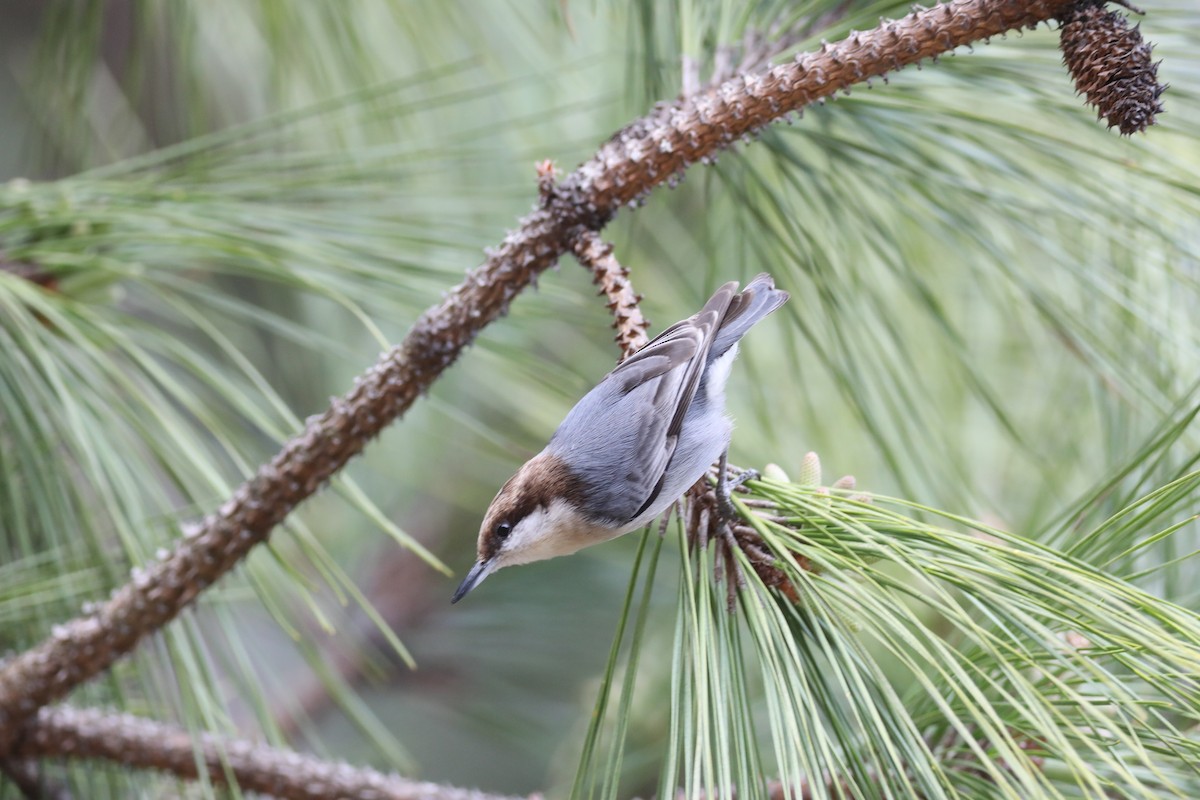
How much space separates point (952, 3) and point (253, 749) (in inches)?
33.1

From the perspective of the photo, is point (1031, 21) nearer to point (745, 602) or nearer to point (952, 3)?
point (952, 3)

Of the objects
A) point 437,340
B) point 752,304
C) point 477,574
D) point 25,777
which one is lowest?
point 25,777

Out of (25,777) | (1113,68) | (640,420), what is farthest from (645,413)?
(25,777)

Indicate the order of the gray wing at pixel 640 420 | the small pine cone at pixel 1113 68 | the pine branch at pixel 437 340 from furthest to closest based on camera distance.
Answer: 1. the gray wing at pixel 640 420
2. the pine branch at pixel 437 340
3. the small pine cone at pixel 1113 68

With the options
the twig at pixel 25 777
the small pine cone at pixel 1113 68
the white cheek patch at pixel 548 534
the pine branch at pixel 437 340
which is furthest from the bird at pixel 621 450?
the twig at pixel 25 777

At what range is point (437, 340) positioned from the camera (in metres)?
0.77

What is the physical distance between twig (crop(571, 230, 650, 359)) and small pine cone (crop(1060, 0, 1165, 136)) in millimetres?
330

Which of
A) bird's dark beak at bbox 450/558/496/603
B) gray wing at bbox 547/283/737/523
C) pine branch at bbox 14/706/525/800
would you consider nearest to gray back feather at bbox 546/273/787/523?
gray wing at bbox 547/283/737/523

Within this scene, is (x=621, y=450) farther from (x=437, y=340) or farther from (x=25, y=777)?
(x=25, y=777)

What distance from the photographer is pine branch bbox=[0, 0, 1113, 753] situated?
0.72 metres

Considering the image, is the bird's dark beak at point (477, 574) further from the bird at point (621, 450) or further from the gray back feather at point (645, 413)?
the gray back feather at point (645, 413)

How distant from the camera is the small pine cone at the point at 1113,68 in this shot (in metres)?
0.61

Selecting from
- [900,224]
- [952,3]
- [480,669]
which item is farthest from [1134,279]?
[480,669]

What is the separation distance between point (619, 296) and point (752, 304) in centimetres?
23
